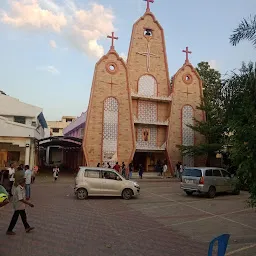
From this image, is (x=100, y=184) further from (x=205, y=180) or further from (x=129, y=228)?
(x=129, y=228)

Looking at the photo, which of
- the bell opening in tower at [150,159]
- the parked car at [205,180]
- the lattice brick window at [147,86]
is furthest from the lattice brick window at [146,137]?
the parked car at [205,180]

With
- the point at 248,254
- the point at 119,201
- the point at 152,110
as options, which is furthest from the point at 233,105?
the point at 152,110

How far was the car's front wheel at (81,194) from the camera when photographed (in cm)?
1500

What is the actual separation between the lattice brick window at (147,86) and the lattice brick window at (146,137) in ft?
12.2

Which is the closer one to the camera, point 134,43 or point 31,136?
point 31,136

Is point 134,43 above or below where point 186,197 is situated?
above

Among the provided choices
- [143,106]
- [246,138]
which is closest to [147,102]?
[143,106]

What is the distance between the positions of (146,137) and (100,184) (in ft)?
55.9

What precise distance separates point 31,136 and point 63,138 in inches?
265

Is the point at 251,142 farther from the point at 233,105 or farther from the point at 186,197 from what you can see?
the point at 186,197

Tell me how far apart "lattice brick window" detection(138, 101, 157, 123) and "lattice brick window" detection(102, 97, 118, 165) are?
326cm

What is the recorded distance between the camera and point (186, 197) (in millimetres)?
16359

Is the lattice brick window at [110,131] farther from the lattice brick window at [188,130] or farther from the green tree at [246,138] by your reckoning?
the green tree at [246,138]

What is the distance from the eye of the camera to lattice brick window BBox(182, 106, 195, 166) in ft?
104
